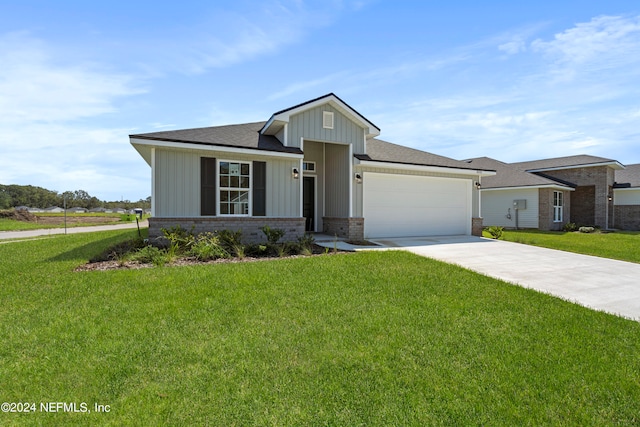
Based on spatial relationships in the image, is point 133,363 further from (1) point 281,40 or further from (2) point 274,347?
(1) point 281,40

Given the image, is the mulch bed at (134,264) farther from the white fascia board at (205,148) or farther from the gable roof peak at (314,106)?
the gable roof peak at (314,106)

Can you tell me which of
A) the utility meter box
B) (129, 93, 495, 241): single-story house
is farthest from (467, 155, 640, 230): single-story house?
(129, 93, 495, 241): single-story house

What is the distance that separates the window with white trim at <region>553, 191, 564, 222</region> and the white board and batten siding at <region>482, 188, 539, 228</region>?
2.00 meters

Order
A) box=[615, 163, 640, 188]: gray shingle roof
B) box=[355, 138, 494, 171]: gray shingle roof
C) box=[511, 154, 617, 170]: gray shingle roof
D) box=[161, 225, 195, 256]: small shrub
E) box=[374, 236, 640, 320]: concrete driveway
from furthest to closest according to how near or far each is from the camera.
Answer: box=[615, 163, 640, 188]: gray shingle roof, box=[511, 154, 617, 170]: gray shingle roof, box=[355, 138, 494, 171]: gray shingle roof, box=[161, 225, 195, 256]: small shrub, box=[374, 236, 640, 320]: concrete driveway

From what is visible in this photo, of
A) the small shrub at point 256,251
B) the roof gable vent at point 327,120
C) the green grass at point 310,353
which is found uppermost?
the roof gable vent at point 327,120

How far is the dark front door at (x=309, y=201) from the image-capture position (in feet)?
43.4

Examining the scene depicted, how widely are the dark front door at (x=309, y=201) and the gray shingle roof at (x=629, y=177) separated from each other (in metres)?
Result: 24.0

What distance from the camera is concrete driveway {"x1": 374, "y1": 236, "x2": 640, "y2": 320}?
17.3ft

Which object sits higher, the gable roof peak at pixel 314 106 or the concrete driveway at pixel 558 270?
the gable roof peak at pixel 314 106

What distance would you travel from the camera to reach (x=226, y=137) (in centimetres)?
1023

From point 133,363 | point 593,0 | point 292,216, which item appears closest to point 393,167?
point 292,216

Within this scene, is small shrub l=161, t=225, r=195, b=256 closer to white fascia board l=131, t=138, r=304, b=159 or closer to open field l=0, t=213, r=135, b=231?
white fascia board l=131, t=138, r=304, b=159

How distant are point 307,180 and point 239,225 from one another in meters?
4.35

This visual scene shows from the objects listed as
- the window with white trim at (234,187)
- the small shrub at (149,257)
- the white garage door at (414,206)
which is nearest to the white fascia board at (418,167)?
the white garage door at (414,206)
